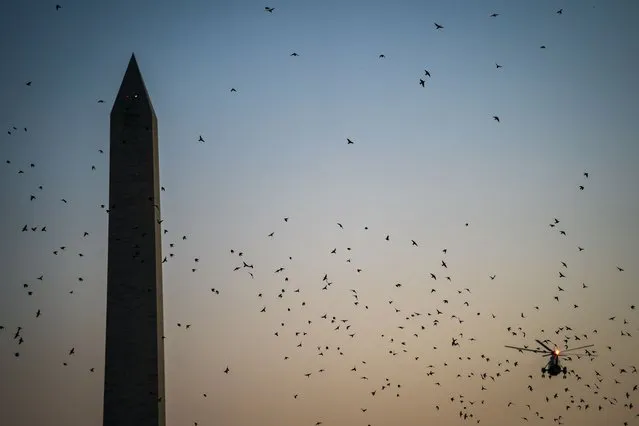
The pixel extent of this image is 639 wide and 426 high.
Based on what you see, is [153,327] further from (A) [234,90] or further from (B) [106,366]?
(A) [234,90]

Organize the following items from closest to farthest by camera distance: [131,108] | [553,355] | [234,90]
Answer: [234,90] < [131,108] < [553,355]

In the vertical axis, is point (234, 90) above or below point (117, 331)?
above

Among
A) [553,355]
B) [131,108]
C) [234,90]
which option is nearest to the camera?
[234,90]

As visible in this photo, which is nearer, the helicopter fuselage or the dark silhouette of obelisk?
the dark silhouette of obelisk

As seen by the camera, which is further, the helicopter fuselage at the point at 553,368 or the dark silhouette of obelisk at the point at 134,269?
the helicopter fuselage at the point at 553,368

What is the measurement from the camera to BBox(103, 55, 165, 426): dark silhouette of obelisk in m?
32.5

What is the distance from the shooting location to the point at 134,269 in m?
33.5

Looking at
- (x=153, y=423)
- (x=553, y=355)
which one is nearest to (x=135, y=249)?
(x=153, y=423)

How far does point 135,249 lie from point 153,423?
6.07m

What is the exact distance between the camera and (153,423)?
32.6m

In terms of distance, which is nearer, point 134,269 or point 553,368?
point 134,269

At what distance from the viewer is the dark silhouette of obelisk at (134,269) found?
3253cm

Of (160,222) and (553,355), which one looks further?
(553,355)

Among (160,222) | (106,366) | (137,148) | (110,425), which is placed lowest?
(110,425)
